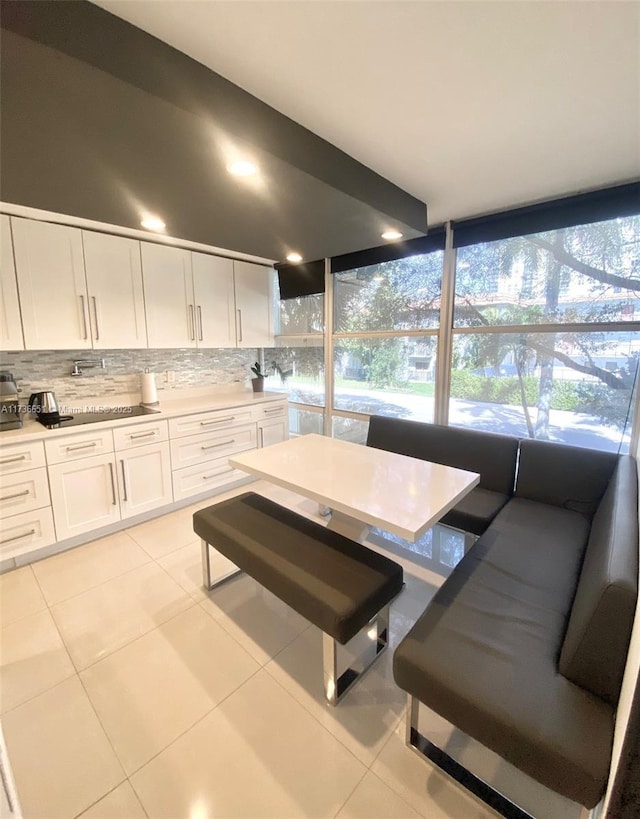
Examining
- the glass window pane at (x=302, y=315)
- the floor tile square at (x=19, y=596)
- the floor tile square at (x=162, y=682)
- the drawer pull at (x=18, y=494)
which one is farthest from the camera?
the glass window pane at (x=302, y=315)

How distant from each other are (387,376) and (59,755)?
9.92ft

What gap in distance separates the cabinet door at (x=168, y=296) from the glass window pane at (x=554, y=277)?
92.8 inches

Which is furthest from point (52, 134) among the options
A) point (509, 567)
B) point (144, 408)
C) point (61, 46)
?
point (509, 567)

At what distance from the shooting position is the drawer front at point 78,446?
2.31 meters

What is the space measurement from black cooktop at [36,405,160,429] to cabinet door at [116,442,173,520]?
0.29 meters

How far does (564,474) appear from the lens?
7.10 ft

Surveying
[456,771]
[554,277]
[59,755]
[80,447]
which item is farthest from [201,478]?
[554,277]

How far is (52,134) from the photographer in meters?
1.22

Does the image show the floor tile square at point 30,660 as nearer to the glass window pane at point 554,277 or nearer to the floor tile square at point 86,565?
the floor tile square at point 86,565

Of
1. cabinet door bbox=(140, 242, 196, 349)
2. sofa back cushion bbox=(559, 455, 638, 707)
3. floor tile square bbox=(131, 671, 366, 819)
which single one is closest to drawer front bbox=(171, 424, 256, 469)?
cabinet door bbox=(140, 242, 196, 349)

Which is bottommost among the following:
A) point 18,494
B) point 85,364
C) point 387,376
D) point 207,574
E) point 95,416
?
point 207,574

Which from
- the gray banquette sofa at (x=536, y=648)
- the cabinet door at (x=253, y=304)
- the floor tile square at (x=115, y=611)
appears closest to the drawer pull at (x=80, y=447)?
the floor tile square at (x=115, y=611)

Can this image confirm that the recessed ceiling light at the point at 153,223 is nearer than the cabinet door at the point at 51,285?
Yes

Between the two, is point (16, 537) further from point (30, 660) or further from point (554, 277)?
point (554, 277)
